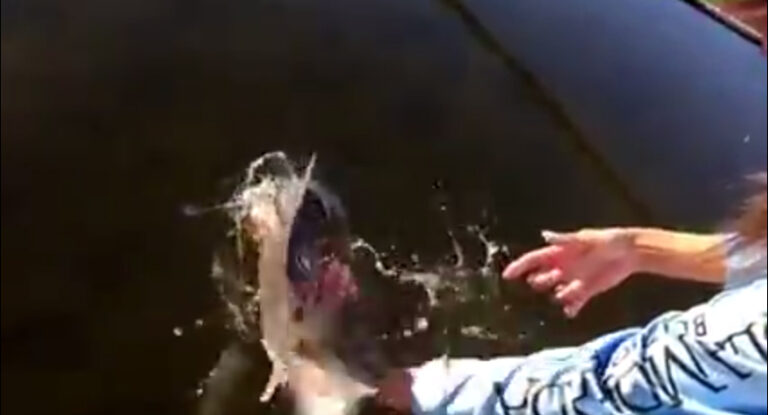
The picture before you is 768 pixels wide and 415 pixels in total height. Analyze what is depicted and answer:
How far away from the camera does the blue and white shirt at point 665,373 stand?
0.79m

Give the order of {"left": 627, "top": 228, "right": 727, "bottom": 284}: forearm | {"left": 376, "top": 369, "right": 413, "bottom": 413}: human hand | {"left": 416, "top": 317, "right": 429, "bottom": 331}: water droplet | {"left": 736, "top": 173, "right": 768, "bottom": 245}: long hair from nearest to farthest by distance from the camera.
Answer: {"left": 736, "top": 173, "right": 768, "bottom": 245}: long hair
{"left": 627, "top": 228, "right": 727, "bottom": 284}: forearm
{"left": 376, "top": 369, "right": 413, "bottom": 413}: human hand
{"left": 416, "top": 317, "right": 429, "bottom": 331}: water droplet

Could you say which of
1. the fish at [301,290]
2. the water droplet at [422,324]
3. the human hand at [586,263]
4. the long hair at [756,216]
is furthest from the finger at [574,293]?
the water droplet at [422,324]

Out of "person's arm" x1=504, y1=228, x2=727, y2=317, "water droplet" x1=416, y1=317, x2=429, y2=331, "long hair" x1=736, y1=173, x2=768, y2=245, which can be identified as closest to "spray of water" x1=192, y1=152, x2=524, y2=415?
"water droplet" x1=416, y1=317, x2=429, y2=331

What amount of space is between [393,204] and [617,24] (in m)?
0.29

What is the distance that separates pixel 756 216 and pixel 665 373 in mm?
140

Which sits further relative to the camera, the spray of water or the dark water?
the dark water

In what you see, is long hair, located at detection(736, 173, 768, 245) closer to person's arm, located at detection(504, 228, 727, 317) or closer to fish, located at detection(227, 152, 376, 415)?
person's arm, located at detection(504, 228, 727, 317)

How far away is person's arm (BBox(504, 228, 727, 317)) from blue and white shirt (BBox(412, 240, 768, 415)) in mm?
29

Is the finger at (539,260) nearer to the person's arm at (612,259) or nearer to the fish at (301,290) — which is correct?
the person's arm at (612,259)

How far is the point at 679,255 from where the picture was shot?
86 cm

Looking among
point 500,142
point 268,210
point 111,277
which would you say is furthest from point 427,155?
point 111,277

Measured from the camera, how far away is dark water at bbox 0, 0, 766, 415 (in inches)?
51.7

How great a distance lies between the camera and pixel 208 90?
4.75 ft

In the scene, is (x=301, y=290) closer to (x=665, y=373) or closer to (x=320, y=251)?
(x=320, y=251)
